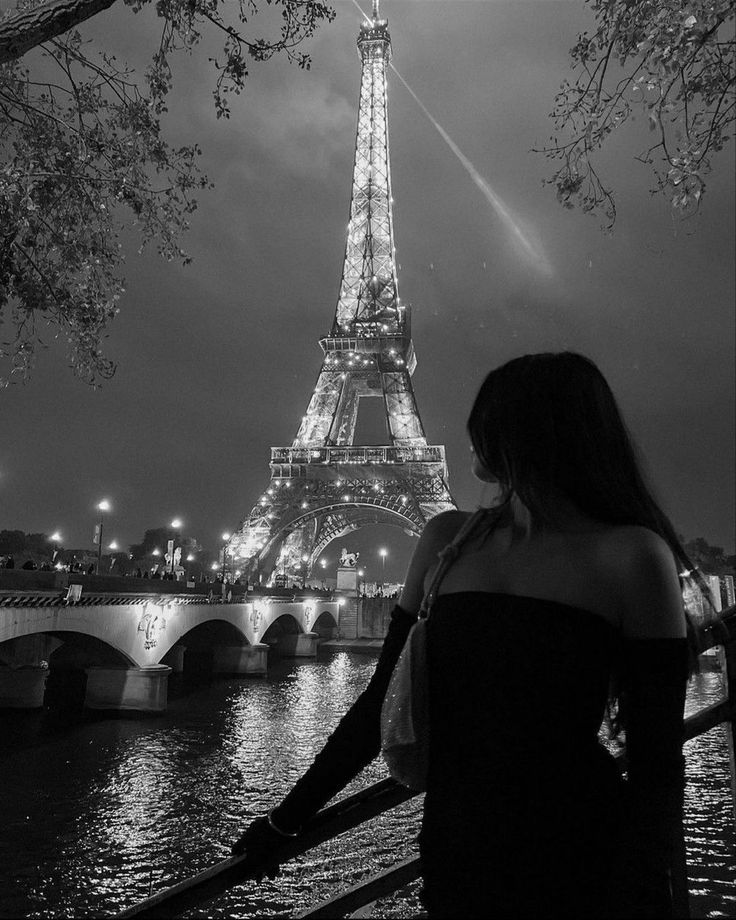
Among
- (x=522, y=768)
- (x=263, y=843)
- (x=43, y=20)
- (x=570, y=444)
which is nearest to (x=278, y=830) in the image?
(x=263, y=843)

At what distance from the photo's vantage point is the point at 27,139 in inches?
410

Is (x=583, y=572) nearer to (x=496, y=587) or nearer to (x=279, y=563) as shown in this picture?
(x=496, y=587)

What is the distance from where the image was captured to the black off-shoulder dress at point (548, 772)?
151 cm

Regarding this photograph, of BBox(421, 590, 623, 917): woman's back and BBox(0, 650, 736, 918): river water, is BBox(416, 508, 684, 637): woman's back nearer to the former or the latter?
BBox(421, 590, 623, 917): woman's back

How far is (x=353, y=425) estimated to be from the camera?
7638cm

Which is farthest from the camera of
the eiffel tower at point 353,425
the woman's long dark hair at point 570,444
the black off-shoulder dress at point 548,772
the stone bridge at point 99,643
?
the eiffel tower at point 353,425

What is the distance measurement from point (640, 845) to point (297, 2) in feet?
30.6

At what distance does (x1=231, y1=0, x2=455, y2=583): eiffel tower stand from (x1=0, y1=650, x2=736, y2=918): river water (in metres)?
29.3

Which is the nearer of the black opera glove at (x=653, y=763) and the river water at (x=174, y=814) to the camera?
the black opera glove at (x=653, y=763)

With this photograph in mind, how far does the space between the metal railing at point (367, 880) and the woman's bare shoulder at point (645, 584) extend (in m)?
0.45

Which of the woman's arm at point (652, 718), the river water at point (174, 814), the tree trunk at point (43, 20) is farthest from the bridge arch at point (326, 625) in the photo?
the woman's arm at point (652, 718)

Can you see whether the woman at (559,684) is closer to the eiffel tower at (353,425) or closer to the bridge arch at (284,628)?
the bridge arch at (284,628)

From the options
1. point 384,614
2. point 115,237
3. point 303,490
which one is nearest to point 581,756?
point 115,237

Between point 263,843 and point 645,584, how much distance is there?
1.19 meters
